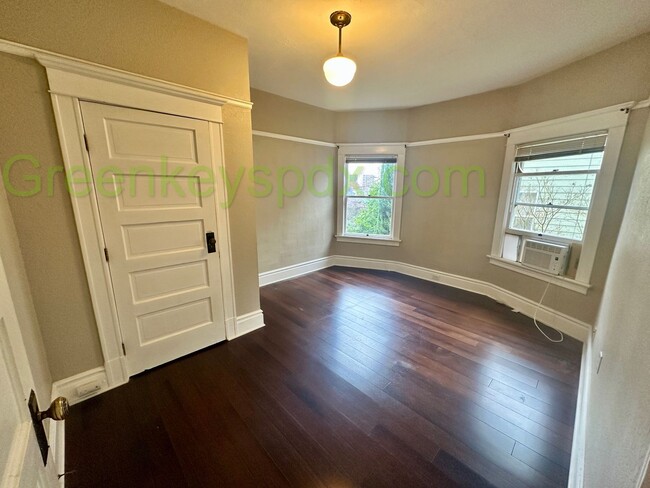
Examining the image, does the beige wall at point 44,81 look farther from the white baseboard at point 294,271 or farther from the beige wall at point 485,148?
the white baseboard at point 294,271

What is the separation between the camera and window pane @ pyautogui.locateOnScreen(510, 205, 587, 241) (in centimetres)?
269

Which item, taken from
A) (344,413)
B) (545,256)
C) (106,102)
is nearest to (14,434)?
(344,413)

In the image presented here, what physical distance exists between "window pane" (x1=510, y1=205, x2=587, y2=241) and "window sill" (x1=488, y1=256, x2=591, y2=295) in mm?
430

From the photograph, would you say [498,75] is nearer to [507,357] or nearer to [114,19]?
[507,357]

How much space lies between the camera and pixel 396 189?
4.42 m

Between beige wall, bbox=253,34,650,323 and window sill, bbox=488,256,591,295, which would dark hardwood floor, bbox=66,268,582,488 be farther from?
beige wall, bbox=253,34,650,323

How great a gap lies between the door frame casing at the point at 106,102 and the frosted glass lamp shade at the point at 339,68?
34.9 inches

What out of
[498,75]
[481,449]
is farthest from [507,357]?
[498,75]

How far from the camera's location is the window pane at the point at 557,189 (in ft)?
8.52

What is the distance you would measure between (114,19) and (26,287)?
1713 millimetres

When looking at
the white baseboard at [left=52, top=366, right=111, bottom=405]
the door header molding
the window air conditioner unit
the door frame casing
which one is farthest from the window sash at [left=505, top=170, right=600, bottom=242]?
the white baseboard at [left=52, top=366, right=111, bottom=405]

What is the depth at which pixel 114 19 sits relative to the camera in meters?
1.67

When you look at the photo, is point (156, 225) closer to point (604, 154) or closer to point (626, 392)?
point (626, 392)

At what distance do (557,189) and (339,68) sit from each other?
8.66 feet
